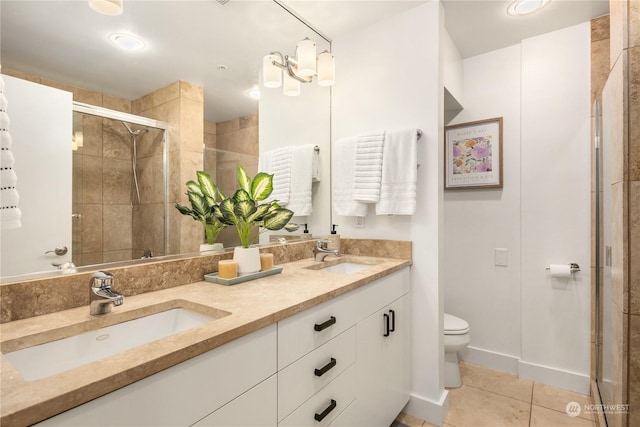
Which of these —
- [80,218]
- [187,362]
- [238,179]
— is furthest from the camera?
[238,179]

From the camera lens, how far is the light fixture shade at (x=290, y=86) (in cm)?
196

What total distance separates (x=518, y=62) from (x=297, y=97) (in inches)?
64.3

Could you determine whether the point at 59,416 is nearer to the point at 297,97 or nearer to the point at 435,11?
the point at 297,97

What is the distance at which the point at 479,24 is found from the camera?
6.75 feet


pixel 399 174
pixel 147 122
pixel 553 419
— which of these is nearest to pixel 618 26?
pixel 399 174

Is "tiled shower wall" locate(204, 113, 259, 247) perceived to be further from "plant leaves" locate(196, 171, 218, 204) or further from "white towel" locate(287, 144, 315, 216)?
"white towel" locate(287, 144, 315, 216)

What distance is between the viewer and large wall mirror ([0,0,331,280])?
103 centimetres

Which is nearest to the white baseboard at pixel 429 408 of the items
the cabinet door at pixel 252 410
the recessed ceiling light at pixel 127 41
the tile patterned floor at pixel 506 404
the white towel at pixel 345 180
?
the tile patterned floor at pixel 506 404

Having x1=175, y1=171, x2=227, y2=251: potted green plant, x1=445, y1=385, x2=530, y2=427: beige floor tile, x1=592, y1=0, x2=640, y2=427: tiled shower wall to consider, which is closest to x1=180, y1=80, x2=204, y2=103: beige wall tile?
x1=175, y1=171, x2=227, y2=251: potted green plant

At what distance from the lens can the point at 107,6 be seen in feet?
3.66

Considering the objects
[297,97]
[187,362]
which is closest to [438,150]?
[297,97]

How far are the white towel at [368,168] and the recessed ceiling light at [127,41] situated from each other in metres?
1.22

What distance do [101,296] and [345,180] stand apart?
1.43m

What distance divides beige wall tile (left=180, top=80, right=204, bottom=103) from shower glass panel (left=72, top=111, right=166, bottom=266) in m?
0.23
